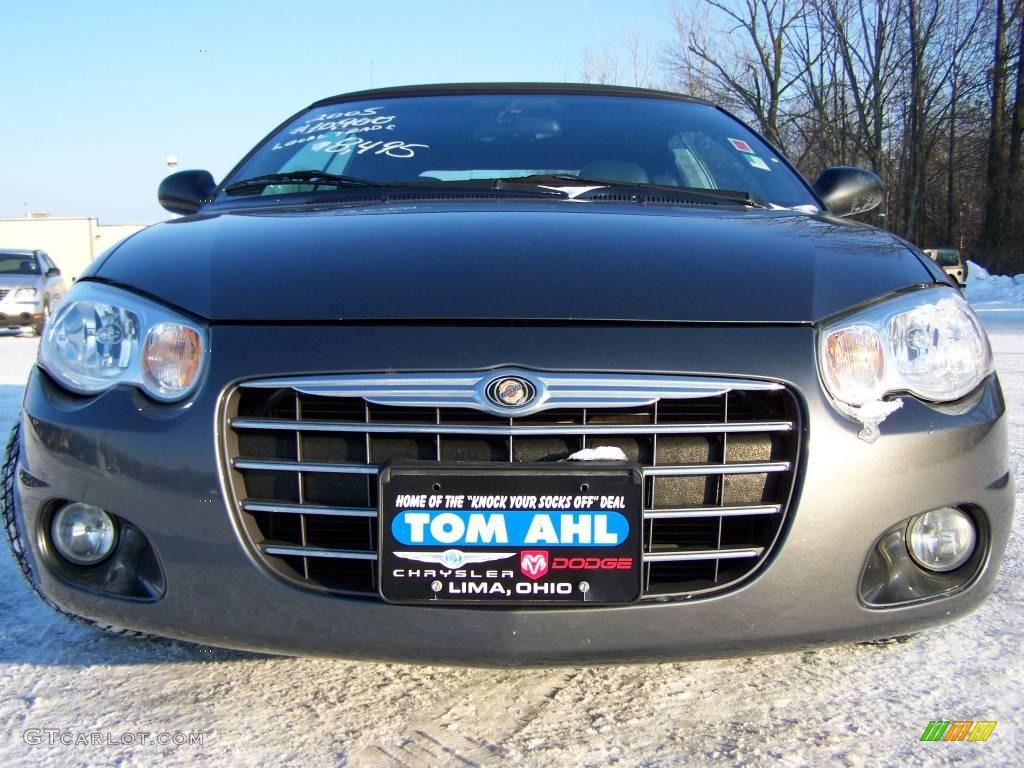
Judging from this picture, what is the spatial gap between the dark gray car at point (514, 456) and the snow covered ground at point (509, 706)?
0.18 metres

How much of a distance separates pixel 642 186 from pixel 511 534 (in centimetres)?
126

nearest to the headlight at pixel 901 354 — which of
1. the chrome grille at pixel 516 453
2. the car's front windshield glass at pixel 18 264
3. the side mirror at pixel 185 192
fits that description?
the chrome grille at pixel 516 453

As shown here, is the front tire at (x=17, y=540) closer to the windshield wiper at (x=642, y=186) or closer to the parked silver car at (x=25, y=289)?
the windshield wiper at (x=642, y=186)

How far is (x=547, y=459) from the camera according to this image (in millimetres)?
1463

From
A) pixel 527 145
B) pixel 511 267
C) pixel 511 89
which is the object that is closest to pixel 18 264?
pixel 511 89

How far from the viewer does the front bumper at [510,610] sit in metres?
1.44

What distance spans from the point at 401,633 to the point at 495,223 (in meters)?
0.81

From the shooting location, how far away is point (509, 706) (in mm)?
1670

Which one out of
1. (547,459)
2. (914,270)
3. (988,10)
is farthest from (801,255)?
(988,10)

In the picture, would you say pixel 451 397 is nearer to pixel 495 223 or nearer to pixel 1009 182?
pixel 495 223

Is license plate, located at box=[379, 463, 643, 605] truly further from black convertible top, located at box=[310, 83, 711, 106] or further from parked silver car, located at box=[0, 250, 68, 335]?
parked silver car, located at box=[0, 250, 68, 335]

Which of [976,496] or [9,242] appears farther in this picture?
[9,242]

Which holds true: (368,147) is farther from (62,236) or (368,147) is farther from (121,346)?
(62,236)

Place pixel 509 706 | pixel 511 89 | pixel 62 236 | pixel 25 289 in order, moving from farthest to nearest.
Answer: pixel 62 236
pixel 25 289
pixel 511 89
pixel 509 706
